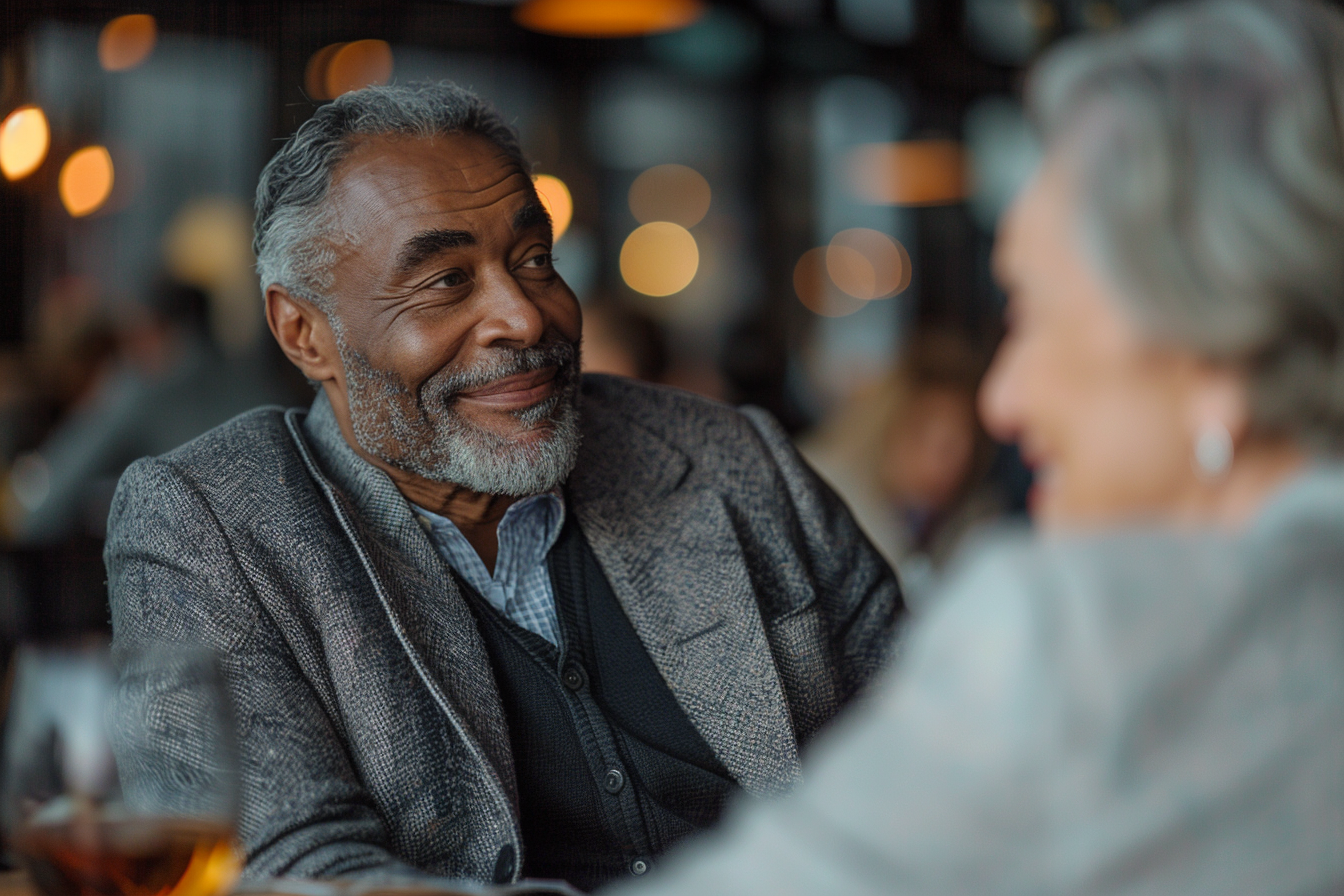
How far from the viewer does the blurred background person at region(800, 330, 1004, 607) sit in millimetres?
3955

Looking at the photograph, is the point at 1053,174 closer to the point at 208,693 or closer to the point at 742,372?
the point at 208,693

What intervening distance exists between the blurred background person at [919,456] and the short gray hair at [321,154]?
7.25 feet

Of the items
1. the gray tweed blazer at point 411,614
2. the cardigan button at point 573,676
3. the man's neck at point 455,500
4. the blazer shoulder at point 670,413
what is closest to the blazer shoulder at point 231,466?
the gray tweed blazer at point 411,614

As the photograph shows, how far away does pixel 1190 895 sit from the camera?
27.2 inches

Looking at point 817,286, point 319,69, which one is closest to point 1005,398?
point 319,69

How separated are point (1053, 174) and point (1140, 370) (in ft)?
0.47

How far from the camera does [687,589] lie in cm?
188

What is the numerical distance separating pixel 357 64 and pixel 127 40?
106cm

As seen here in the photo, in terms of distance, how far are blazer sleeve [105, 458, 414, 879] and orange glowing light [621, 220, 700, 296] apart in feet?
23.0

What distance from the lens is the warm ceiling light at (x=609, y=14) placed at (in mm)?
5098

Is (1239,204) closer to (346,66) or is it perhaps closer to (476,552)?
(476,552)

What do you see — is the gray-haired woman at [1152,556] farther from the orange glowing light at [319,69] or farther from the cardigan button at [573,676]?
the orange glowing light at [319,69]

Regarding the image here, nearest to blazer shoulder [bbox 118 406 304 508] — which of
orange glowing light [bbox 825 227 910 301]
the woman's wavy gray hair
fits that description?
the woman's wavy gray hair

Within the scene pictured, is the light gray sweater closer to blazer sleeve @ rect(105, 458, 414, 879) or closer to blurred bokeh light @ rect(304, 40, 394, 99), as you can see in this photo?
blazer sleeve @ rect(105, 458, 414, 879)
